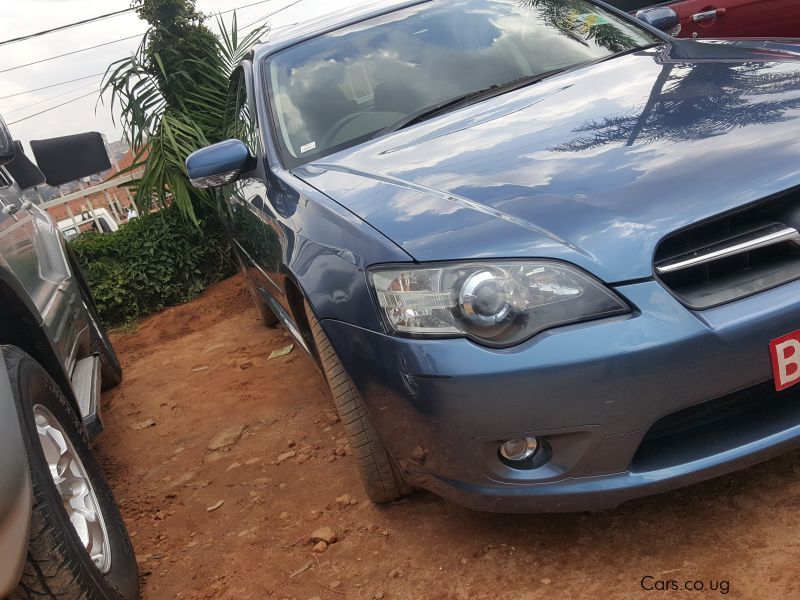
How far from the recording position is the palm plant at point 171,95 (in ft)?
23.1

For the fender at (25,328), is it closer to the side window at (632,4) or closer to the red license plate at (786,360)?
the red license plate at (786,360)

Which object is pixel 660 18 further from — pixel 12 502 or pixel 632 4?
pixel 12 502

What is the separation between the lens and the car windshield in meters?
3.19

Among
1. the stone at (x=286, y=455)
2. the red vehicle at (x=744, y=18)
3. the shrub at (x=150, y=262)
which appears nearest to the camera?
the stone at (x=286, y=455)

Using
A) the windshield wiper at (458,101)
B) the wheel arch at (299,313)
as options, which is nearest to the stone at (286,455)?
the wheel arch at (299,313)

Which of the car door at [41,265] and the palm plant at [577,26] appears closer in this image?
the car door at [41,265]

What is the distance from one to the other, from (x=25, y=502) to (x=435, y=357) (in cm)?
91

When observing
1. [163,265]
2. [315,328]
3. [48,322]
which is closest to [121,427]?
[48,322]

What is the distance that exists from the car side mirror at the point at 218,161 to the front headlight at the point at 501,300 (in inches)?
58.9

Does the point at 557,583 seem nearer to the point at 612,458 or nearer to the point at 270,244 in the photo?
the point at 612,458

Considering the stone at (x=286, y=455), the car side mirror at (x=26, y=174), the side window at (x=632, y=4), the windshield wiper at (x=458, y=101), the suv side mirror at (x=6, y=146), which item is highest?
the suv side mirror at (x=6, y=146)

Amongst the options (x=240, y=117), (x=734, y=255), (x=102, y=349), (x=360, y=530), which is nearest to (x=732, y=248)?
(x=734, y=255)

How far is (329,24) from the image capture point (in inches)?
144

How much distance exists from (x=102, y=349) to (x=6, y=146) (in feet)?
6.41
